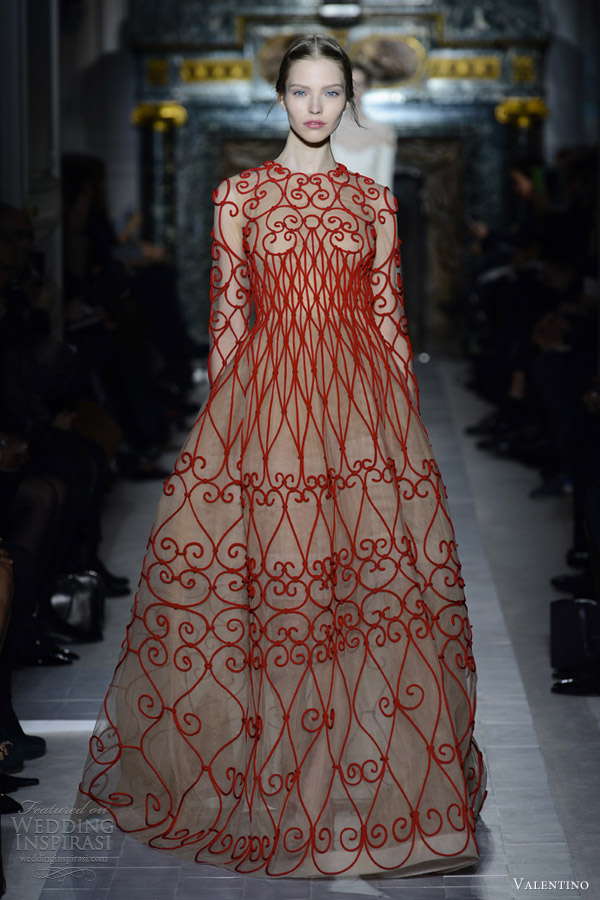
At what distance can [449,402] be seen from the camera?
9680 millimetres

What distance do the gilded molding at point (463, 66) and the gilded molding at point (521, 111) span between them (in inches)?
10.3

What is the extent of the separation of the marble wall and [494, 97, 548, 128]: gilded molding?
0.4 inches

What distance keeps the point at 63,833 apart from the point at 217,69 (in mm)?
9142

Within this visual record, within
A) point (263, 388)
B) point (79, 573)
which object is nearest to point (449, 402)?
point (79, 573)

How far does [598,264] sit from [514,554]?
193cm

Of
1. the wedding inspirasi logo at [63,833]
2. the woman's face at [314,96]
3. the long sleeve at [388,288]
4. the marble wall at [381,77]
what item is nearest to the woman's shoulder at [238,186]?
the woman's face at [314,96]

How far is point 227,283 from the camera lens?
304cm

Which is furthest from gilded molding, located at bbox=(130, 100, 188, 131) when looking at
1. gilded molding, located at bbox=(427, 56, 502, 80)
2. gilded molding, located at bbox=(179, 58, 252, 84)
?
gilded molding, located at bbox=(427, 56, 502, 80)

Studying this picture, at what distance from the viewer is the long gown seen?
2.91 meters

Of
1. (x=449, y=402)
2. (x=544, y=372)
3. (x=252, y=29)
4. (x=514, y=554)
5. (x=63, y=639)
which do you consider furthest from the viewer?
(x=252, y=29)

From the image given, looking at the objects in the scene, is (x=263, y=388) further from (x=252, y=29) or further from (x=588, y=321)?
(x=252, y=29)

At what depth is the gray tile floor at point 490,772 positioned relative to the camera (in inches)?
111

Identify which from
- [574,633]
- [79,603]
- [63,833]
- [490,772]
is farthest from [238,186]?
[79,603]

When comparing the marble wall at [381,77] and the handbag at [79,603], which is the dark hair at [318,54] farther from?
the marble wall at [381,77]
